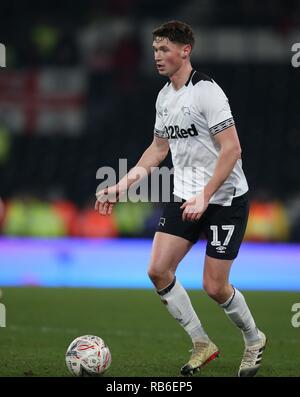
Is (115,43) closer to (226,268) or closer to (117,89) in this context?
(117,89)

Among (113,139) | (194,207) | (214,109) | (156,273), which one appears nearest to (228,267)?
(156,273)

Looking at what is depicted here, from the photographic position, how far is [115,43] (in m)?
19.5

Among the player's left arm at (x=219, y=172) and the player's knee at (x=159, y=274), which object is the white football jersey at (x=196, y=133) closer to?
the player's left arm at (x=219, y=172)

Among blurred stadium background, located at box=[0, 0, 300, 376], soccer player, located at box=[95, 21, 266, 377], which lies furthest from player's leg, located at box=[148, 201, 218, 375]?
blurred stadium background, located at box=[0, 0, 300, 376]

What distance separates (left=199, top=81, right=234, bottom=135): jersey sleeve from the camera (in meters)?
5.69

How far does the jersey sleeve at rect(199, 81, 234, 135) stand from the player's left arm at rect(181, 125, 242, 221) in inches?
1.6

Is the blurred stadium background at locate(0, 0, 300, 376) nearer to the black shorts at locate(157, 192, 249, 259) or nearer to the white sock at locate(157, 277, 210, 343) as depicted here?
the white sock at locate(157, 277, 210, 343)

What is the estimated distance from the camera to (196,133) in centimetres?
588

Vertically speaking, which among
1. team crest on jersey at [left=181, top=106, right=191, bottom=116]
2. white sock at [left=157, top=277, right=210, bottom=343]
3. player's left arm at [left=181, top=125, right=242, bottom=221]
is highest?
team crest on jersey at [left=181, top=106, right=191, bottom=116]

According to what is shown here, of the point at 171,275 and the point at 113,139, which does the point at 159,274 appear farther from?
the point at 113,139

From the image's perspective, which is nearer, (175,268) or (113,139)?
(175,268)

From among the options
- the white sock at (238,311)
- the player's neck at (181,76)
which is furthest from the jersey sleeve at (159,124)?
the white sock at (238,311)

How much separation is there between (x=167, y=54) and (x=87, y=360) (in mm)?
1957
